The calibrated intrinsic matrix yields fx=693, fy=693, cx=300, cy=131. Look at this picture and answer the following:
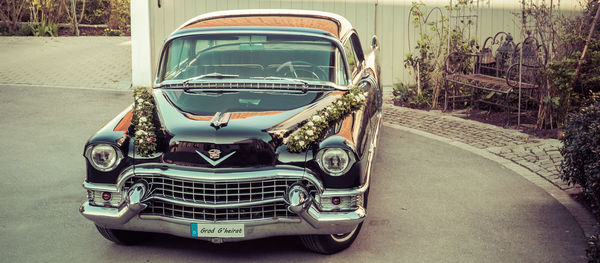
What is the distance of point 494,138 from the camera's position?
8.82 metres

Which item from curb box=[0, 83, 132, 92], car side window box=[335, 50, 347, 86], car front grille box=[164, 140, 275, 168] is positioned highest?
car side window box=[335, 50, 347, 86]

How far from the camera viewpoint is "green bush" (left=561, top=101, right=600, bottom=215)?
5.45m

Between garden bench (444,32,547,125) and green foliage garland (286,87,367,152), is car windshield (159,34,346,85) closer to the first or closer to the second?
green foliage garland (286,87,367,152)

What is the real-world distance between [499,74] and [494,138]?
248 centimetres

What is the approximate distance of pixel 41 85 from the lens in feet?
40.9

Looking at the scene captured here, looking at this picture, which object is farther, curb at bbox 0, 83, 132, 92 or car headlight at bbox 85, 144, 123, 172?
curb at bbox 0, 83, 132, 92

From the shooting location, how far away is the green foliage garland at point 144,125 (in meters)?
4.73

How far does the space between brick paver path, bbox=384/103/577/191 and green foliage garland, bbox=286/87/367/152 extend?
2.63 m

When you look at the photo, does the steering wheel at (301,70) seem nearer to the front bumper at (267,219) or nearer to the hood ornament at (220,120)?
the hood ornament at (220,120)

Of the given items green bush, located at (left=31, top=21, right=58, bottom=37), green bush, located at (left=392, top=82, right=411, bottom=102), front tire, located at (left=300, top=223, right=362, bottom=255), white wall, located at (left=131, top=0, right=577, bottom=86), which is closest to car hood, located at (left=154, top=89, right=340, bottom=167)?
front tire, located at (left=300, top=223, right=362, bottom=255)

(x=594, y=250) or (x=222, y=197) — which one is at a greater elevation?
(x=222, y=197)

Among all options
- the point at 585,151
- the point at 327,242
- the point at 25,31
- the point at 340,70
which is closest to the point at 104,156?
the point at 327,242

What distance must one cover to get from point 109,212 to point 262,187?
108 cm

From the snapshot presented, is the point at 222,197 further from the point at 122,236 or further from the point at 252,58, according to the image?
the point at 252,58
